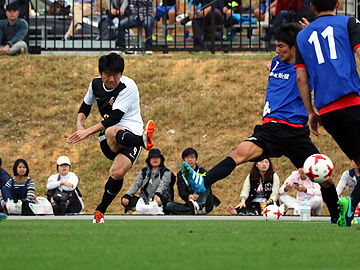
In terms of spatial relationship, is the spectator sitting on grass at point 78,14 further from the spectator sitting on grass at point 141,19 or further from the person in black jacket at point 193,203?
the person in black jacket at point 193,203

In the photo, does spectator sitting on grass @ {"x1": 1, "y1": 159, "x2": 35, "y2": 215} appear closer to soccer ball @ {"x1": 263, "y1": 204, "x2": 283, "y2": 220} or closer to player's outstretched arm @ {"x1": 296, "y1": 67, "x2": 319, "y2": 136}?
soccer ball @ {"x1": 263, "y1": 204, "x2": 283, "y2": 220}

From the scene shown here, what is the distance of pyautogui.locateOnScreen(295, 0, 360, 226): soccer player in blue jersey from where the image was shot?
289 inches

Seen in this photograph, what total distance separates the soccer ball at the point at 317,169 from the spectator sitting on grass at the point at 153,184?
23.4 ft

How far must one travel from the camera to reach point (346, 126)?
734 cm

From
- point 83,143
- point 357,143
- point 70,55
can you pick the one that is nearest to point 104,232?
point 357,143

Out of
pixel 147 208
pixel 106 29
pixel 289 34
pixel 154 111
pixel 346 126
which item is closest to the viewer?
pixel 346 126

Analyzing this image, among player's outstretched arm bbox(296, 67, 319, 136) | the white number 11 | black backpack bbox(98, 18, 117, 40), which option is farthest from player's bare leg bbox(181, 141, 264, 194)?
black backpack bbox(98, 18, 117, 40)

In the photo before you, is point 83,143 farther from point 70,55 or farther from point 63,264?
point 63,264

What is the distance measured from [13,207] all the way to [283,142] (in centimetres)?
761

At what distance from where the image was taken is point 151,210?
48.1ft

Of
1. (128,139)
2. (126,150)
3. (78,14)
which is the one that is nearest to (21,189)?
(126,150)

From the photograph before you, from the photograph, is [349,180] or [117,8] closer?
[349,180]

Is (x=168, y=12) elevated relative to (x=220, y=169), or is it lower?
elevated

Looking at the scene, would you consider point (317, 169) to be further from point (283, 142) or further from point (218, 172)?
point (218, 172)
